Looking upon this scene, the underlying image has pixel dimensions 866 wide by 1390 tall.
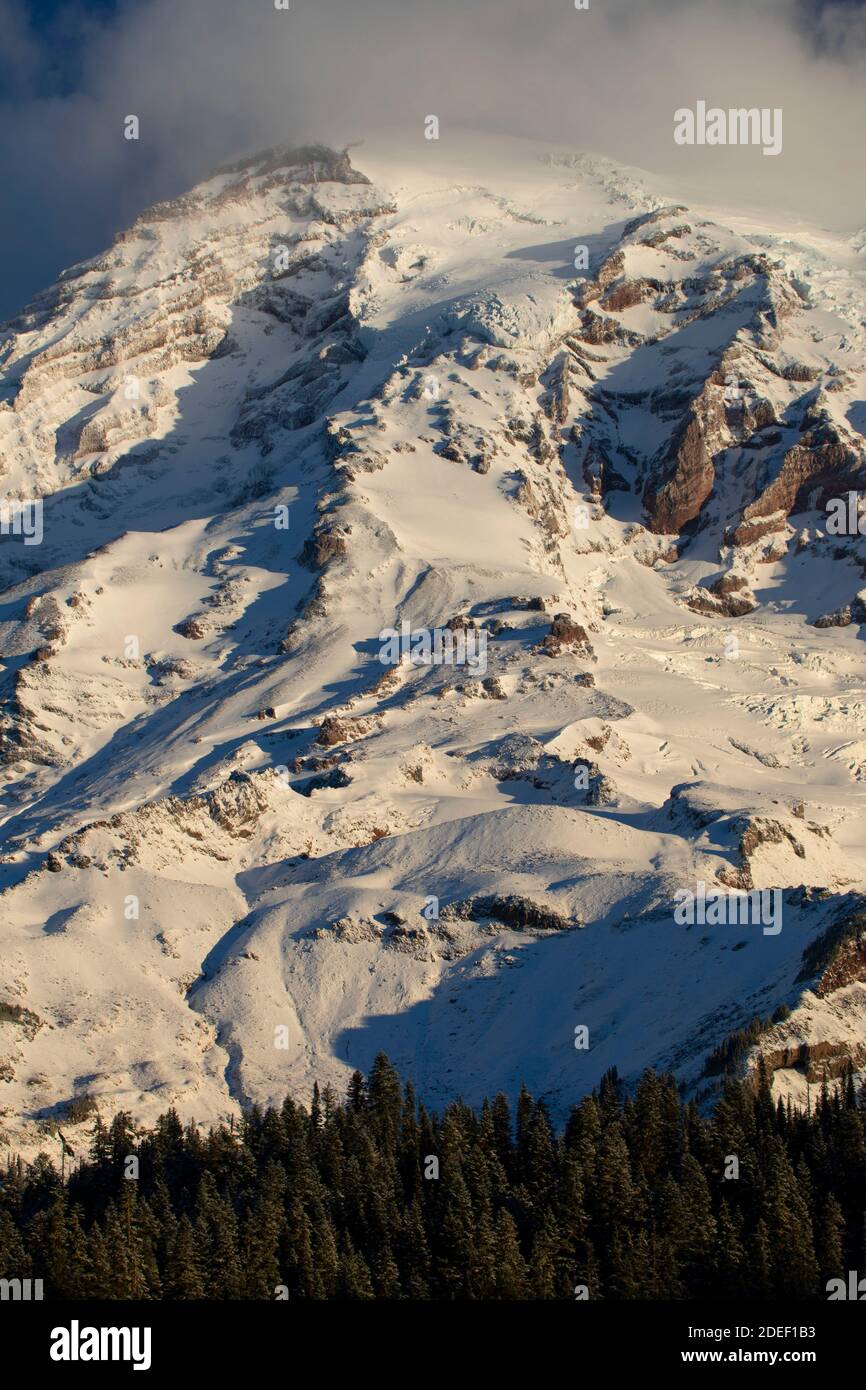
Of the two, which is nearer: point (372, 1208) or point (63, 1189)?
point (372, 1208)
